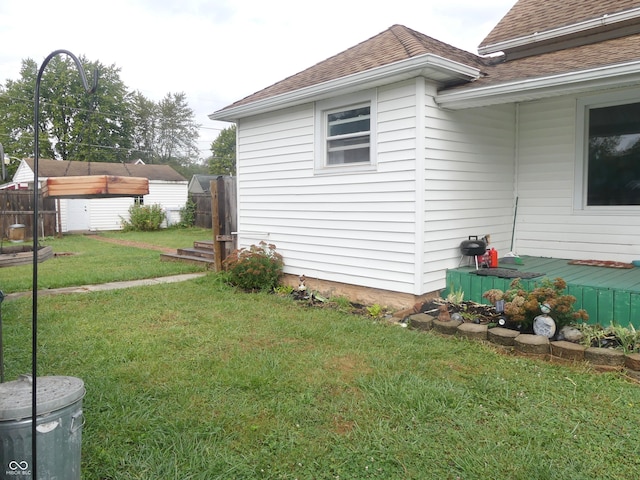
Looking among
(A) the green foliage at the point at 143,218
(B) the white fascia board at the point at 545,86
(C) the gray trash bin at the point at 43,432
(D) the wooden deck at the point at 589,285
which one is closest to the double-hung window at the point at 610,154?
(D) the wooden deck at the point at 589,285

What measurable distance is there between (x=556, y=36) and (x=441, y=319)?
424cm

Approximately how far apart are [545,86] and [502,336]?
2.59m

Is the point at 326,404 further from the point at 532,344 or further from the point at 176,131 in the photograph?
the point at 176,131

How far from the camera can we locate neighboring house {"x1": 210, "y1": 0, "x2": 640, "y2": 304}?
17.0ft

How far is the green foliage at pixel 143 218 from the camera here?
20.0 meters

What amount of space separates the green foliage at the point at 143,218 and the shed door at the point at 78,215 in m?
1.55

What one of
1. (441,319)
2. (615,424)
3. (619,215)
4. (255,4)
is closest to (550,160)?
(619,215)

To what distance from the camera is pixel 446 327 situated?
461 cm

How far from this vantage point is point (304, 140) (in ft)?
21.5

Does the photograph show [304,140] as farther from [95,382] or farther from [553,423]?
[553,423]

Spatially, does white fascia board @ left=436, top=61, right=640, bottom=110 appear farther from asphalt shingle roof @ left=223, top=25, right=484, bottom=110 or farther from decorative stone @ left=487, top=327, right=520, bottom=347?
decorative stone @ left=487, top=327, right=520, bottom=347

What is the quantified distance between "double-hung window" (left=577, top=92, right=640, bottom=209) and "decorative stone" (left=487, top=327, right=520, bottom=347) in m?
2.66

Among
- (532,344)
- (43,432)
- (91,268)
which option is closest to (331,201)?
(532,344)

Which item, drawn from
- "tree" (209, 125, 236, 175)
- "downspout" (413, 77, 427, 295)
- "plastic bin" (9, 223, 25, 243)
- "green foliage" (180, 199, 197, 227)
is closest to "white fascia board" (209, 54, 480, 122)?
"downspout" (413, 77, 427, 295)
